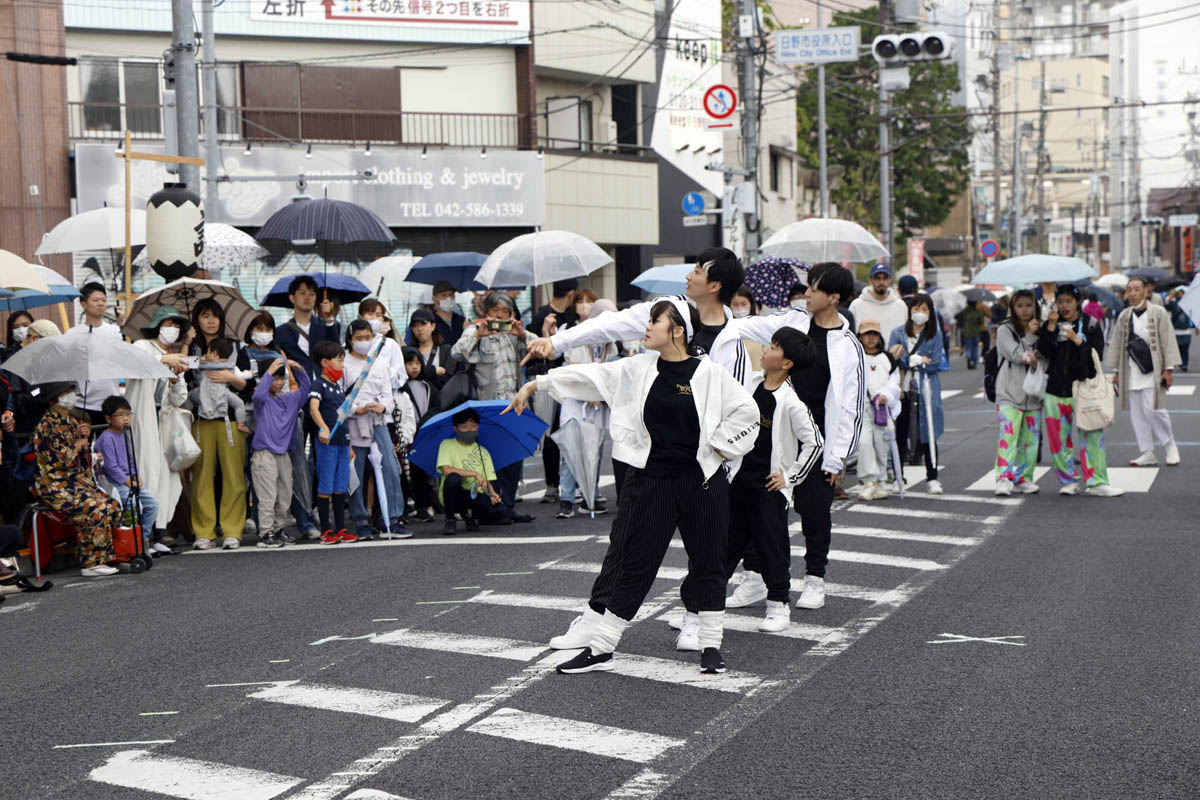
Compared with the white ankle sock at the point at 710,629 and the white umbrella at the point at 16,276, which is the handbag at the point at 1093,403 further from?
the white umbrella at the point at 16,276

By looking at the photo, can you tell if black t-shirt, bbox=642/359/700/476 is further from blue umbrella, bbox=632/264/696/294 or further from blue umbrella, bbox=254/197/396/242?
blue umbrella, bbox=632/264/696/294

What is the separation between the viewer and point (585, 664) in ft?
25.2

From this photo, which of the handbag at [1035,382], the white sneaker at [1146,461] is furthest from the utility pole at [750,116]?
the handbag at [1035,382]

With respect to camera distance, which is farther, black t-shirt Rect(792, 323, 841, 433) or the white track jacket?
black t-shirt Rect(792, 323, 841, 433)

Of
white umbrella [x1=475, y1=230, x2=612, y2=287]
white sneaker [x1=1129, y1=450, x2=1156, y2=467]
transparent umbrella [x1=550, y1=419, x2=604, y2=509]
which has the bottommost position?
white sneaker [x1=1129, y1=450, x2=1156, y2=467]

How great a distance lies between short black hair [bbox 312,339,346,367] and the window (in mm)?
17087

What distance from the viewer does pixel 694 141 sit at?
4138 centimetres

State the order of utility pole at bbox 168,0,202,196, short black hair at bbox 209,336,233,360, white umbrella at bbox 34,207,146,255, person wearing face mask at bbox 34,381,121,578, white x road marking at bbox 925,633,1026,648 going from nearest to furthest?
white x road marking at bbox 925,633,1026,648
person wearing face mask at bbox 34,381,121,578
short black hair at bbox 209,336,233,360
utility pole at bbox 168,0,202,196
white umbrella at bbox 34,207,146,255

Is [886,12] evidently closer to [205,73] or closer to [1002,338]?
[205,73]

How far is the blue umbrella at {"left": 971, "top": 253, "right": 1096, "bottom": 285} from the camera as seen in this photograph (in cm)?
1523

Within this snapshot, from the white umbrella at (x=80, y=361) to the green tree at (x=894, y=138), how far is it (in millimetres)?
44689

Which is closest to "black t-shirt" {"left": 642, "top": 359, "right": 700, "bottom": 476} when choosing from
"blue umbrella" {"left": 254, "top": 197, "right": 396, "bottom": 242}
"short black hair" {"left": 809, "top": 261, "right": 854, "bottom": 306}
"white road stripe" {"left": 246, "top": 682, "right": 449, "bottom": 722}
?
"white road stripe" {"left": 246, "top": 682, "right": 449, "bottom": 722}

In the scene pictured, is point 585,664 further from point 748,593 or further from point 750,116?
point 750,116

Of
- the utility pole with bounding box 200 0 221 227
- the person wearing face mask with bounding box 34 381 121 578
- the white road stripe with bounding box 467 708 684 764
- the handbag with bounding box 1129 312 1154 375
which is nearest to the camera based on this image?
the white road stripe with bounding box 467 708 684 764
